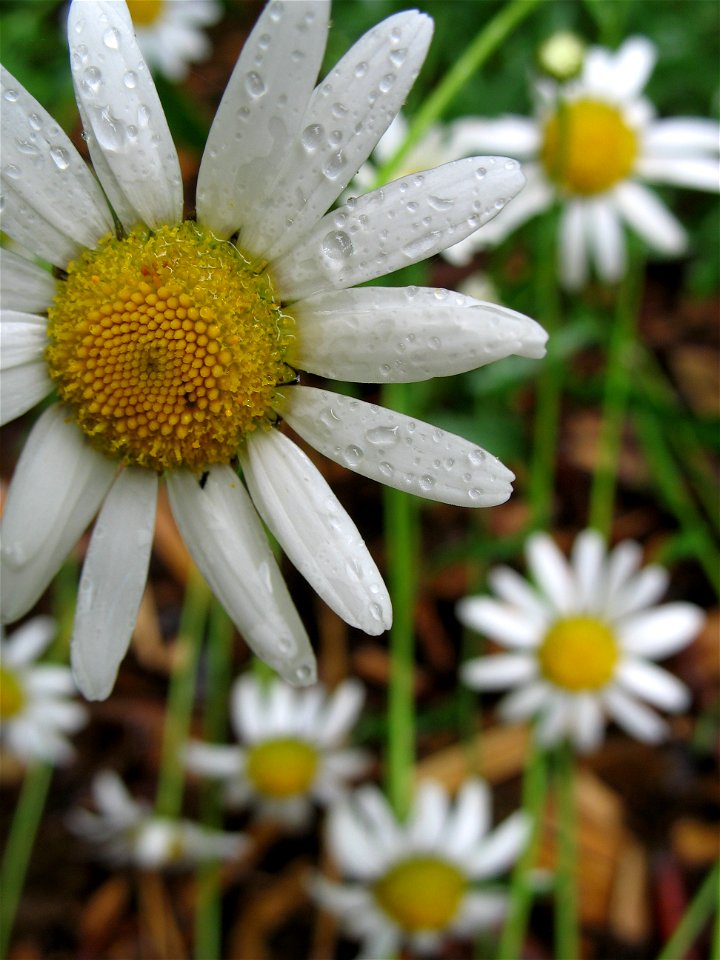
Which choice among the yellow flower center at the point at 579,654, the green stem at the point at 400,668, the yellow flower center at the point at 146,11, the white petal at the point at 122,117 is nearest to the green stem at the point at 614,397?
the yellow flower center at the point at 579,654

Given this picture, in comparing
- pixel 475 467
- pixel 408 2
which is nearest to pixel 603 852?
pixel 475 467

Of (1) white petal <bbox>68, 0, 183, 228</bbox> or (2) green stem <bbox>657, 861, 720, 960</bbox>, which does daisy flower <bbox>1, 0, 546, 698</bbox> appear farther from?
(2) green stem <bbox>657, 861, 720, 960</bbox>

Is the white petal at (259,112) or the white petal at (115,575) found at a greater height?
the white petal at (259,112)

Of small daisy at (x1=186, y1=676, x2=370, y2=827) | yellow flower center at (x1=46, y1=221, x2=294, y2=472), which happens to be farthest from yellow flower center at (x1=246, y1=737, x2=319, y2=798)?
yellow flower center at (x1=46, y1=221, x2=294, y2=472)

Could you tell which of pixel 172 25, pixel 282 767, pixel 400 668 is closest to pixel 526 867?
pixel 400 668

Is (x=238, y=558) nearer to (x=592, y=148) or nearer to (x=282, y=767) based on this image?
(x=282, y=767)

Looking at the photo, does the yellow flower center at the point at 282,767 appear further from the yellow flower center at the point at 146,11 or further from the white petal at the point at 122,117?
the yellow flower center at the point at 146,11
